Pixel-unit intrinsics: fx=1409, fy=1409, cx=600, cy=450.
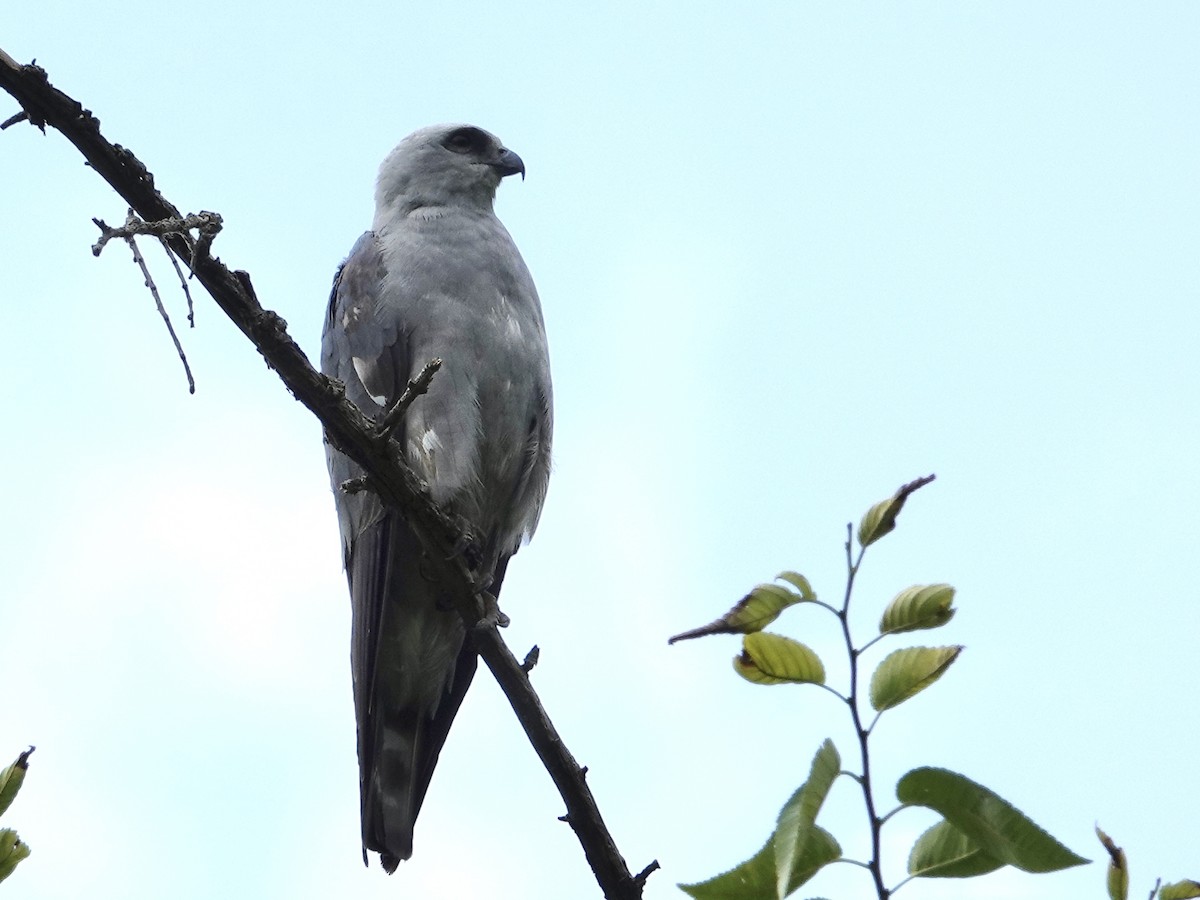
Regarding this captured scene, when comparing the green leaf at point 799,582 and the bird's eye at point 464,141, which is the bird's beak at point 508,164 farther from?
the green leaf at point 799,582

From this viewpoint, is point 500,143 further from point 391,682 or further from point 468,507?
point 391,682

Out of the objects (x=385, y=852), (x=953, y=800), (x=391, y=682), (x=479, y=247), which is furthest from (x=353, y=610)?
(x=953, y=800)

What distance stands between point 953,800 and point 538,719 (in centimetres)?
234

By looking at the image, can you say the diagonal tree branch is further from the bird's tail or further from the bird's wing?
the bird's wing

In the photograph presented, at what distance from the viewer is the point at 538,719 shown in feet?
13.0

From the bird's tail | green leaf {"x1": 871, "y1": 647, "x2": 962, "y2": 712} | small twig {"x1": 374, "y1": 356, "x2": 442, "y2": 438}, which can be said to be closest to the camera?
green leaf {"x1": 871, "y1": 647, "x2": 962, "y2": 712}

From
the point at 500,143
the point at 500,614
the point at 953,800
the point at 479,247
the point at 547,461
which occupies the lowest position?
the point at 953,800

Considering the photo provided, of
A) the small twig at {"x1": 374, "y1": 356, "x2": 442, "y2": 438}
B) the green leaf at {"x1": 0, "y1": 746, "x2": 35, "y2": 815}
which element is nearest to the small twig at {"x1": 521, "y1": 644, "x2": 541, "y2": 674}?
the small twig at {"x1": 374, "y1": 356, "x2": 442, "y2": 438}

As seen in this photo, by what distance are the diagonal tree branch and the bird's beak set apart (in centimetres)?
342

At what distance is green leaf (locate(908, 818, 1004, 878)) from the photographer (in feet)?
5.70

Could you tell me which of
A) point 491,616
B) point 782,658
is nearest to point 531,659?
point 491,616

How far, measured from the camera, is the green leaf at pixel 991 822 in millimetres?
1680

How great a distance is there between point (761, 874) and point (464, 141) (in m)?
6.24

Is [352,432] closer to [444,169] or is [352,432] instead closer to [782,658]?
[782,658]
